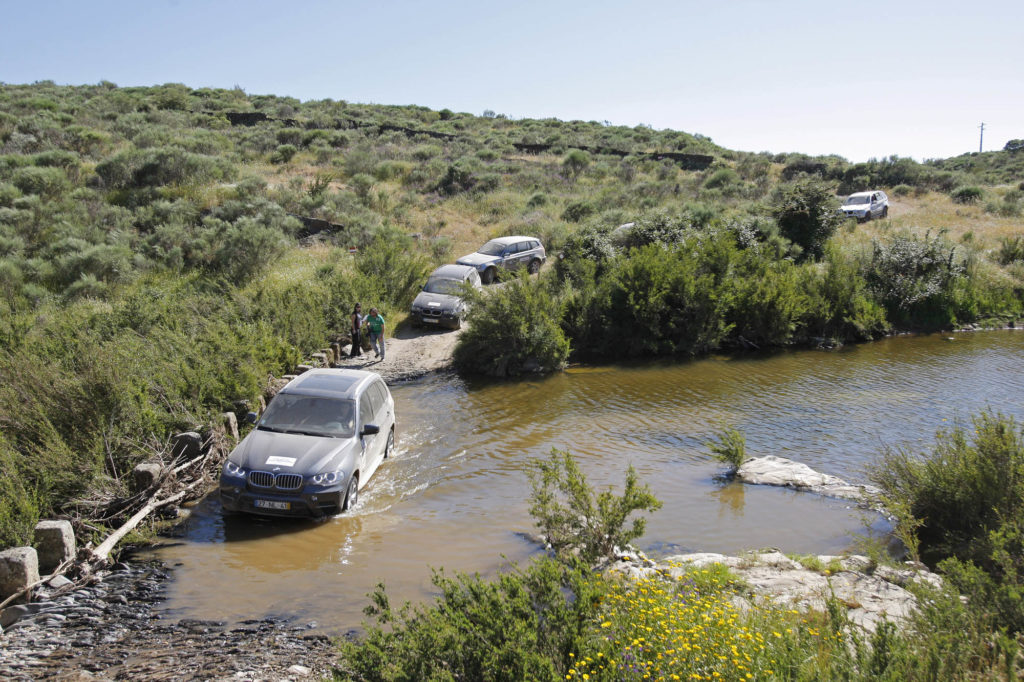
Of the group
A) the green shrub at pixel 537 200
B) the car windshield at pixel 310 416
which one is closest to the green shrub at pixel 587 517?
the car windshield at pixel 310 416

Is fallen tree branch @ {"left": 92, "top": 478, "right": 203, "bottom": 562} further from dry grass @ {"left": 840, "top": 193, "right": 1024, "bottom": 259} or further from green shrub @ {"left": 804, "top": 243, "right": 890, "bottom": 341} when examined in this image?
dry grass @ {"left": 840, "top": 193, "right": 1024, "bottom": 259}

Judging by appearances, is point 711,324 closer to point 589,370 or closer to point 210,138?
point 589,370

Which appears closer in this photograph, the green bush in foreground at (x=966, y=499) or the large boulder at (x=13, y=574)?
the green bush in foreground at (x=966, y=499)

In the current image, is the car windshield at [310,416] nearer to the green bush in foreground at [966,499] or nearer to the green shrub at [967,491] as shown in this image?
the green bush in foreground at [966,499]

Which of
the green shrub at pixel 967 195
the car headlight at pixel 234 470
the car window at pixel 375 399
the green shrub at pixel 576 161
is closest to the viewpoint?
the car headlight at pixel 234 470

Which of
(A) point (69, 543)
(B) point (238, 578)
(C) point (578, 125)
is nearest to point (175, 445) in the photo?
(A) point (69, 543)

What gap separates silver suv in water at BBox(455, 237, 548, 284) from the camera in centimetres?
2389

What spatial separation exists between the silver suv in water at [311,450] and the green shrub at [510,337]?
263 inches

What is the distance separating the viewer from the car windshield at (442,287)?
2034 centimetres

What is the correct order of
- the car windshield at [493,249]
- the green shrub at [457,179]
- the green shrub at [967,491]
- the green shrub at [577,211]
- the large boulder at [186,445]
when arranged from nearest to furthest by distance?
the green shrub at [967,491] → the large boulder at [186,445] → the car windshield at [493,249] → the green shrub at [577,211] → the green shrub at [457,179]

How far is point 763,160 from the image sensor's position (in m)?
51.1

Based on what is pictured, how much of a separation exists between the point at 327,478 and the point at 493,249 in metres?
17.6

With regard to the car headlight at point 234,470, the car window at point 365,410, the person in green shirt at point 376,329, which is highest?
the person in green shirt at point 376,329

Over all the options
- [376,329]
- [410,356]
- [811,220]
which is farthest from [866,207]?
[376,329]
